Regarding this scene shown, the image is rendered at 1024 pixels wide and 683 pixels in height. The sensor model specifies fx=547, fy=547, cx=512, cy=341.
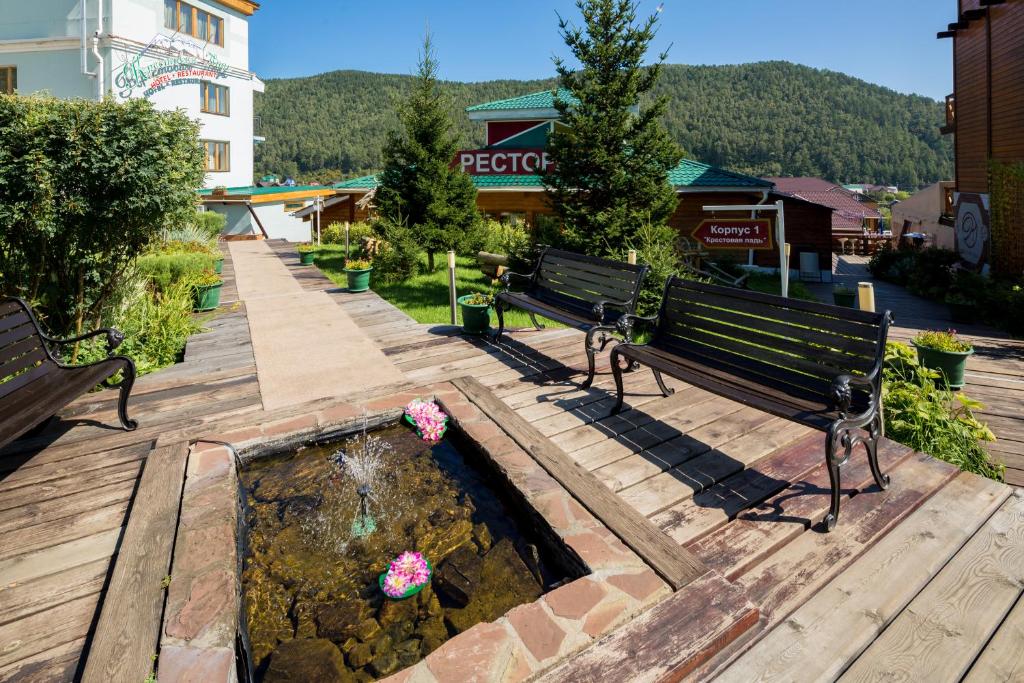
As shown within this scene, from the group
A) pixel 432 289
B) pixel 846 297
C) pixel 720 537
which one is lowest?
pixel 720 537

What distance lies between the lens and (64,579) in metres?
2.85

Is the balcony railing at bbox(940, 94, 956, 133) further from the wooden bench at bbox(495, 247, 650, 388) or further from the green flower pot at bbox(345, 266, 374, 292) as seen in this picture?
the green flower pot at bbox(345, 266, 374, 292)

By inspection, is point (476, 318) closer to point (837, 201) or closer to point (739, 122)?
point (837, 201)

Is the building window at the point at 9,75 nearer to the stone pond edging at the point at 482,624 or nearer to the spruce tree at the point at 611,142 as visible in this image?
the spruce tree at the point at 611,142

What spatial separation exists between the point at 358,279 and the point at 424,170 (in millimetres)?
3974

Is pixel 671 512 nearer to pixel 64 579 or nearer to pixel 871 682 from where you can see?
pixel 871 682

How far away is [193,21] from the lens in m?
29.6

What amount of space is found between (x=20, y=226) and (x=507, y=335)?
209 inches

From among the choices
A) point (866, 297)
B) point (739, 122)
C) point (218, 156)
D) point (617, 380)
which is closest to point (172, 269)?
point (617, 380)

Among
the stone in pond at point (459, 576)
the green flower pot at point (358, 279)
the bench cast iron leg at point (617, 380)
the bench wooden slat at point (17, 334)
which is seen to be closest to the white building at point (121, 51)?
the green flower pot at point (358, 279)

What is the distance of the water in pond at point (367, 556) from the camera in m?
2.74

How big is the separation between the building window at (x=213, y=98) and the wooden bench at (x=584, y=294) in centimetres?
3107

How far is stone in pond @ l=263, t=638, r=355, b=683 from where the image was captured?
254 centimetres

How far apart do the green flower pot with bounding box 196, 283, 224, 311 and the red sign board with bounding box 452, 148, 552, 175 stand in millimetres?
9847
